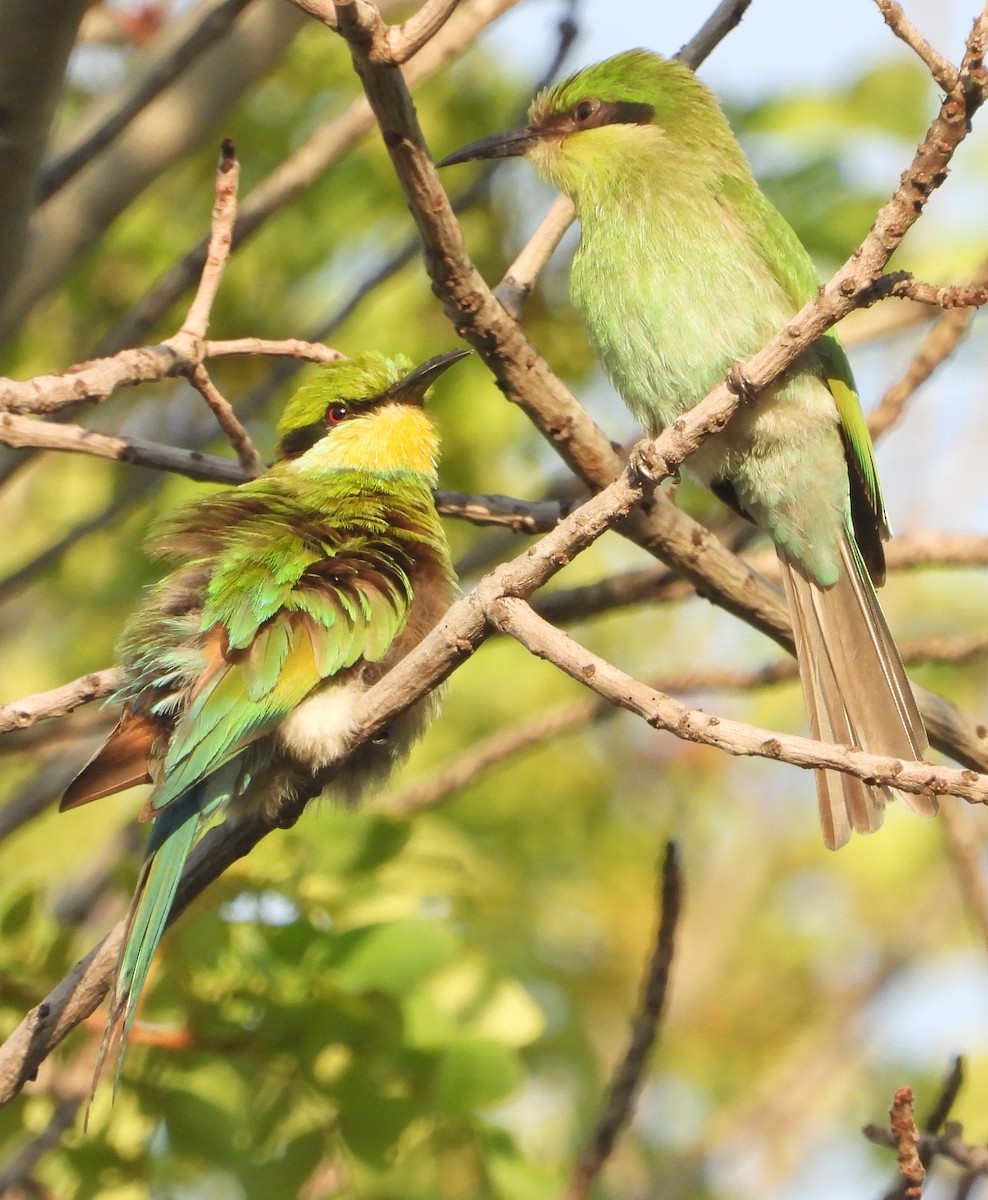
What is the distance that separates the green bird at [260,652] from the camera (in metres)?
2.48

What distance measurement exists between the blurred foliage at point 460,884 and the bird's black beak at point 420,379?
52 centimetres

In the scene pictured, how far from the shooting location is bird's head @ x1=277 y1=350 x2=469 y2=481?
321 cm

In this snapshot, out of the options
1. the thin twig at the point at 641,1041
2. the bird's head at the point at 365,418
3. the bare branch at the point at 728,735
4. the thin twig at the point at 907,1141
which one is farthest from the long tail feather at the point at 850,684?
the bare branch at the point at 728,735

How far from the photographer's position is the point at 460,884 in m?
3.59

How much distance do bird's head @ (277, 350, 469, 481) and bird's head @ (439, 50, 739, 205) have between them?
55cm

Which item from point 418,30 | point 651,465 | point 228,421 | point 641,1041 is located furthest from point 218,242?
point 641,1041

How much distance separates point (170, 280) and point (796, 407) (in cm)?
136

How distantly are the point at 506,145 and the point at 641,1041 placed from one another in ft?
6.78

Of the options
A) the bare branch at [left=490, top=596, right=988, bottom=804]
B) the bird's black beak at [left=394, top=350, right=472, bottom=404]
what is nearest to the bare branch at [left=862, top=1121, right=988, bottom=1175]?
the bare branch at [left=490, top=596, right=988, bottom=804]

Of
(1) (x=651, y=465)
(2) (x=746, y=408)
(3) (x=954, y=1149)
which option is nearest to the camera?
(1) (x=651, y=465)

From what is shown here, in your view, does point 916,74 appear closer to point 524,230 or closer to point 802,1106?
point 524,230

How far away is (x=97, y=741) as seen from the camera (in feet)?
11.8

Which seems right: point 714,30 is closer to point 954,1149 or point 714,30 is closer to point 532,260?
point 532,260

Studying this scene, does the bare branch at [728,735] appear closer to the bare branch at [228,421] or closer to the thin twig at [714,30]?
the bare branch at [228,421]
